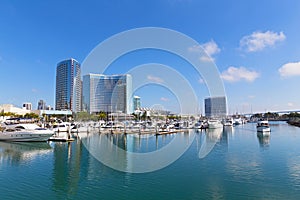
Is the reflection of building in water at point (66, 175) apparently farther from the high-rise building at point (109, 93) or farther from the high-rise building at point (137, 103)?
the high-rise building at point (137, 103)

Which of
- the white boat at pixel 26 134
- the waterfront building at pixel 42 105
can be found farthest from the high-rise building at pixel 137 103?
the white boat at pixel 26 134

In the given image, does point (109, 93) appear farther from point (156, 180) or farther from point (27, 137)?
point (156, 180)

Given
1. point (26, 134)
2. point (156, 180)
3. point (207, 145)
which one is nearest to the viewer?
point (156, 180)

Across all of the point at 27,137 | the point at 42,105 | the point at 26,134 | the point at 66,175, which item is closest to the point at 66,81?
the point at 42,105

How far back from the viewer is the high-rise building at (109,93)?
311 feet

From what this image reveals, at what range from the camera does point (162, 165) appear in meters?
19.5

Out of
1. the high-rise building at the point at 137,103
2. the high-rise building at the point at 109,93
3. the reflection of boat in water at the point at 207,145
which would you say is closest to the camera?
the reflection of boat in water at the point at 207,145

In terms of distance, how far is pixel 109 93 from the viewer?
348ft

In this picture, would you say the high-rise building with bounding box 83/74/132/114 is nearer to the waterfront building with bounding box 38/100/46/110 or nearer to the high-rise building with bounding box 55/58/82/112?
the high-rise building with bounding box 55/58/82/112

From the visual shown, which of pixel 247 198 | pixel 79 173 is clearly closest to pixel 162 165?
pixel 79 173

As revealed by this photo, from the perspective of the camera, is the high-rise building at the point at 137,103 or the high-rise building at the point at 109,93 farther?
the high-rise building at the point at 137,103

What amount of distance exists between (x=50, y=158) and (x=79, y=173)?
790 cm

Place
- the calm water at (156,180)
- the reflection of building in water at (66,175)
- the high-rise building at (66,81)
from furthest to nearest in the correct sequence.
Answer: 1. the high-rise building at (66,81)
2. the reflection of building in water at (66,175)
3. the calm water at (156,180)

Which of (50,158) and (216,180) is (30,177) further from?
(216,180)
